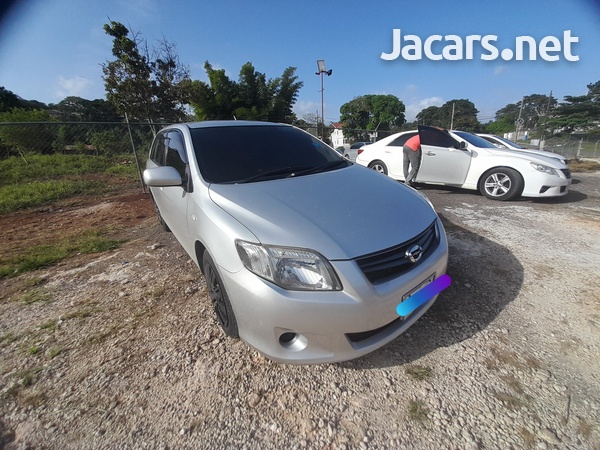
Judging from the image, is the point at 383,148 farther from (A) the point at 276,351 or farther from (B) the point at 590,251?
(A) the point at 276,351

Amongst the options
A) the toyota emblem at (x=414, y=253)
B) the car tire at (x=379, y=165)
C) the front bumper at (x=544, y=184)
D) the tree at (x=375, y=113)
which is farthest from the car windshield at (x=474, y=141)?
the tree at (x=375, y=113)

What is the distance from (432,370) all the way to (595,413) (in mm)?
722

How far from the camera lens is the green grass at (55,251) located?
9.42 feet

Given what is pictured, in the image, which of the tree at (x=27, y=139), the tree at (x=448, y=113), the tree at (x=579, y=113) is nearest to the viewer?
the tree at (x=27, y=139)

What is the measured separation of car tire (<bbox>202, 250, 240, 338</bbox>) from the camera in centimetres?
160

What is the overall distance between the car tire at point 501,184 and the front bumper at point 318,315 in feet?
15.4

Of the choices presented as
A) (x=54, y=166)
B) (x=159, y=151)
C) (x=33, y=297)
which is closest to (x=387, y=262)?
(x=33, y=297)

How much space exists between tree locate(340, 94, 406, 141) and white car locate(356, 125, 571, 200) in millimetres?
47156

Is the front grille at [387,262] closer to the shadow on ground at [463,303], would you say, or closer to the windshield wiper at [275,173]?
the shadow on ground at [463,303]

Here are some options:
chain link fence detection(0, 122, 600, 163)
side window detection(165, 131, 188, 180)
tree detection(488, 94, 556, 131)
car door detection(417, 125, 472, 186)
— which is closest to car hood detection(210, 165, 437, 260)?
side window detection(165, 131, 188, 180)

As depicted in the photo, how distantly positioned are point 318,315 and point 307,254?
1.00ft

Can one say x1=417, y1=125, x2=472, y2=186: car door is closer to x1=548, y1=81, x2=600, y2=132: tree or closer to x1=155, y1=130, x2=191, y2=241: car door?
x1=155, y1=130, x2=191, y2=241: car door

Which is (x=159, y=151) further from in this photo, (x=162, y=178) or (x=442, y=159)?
(x=442, y=159)

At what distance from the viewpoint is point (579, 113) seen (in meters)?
32.6
